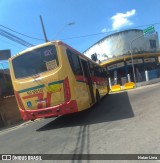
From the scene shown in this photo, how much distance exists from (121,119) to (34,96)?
3487 millimetres

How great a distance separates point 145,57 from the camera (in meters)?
42.8

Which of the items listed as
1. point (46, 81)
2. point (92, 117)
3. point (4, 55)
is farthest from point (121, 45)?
point (46, 81)

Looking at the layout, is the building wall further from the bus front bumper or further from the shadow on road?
the bus front bumper

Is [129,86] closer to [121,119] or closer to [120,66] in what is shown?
[120,66]

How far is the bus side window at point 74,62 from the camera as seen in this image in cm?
1068

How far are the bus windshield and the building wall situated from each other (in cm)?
3232

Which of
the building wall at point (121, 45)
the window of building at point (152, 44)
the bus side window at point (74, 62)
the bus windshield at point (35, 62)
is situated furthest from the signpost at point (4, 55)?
the window of building at point (152, 44)

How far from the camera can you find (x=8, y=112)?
1786 cm

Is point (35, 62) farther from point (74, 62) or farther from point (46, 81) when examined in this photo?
point (74, 62)

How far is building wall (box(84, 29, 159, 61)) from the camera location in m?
41.8

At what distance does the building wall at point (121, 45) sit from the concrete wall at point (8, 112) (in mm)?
26033

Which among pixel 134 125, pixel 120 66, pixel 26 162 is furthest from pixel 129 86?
pixel 26 162

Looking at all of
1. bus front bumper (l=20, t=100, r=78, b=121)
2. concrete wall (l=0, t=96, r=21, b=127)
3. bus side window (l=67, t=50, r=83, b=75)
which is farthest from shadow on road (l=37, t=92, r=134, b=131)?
concrete wall (l=0, t=96, r=21, b=127)

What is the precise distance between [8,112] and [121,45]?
90.6ft
